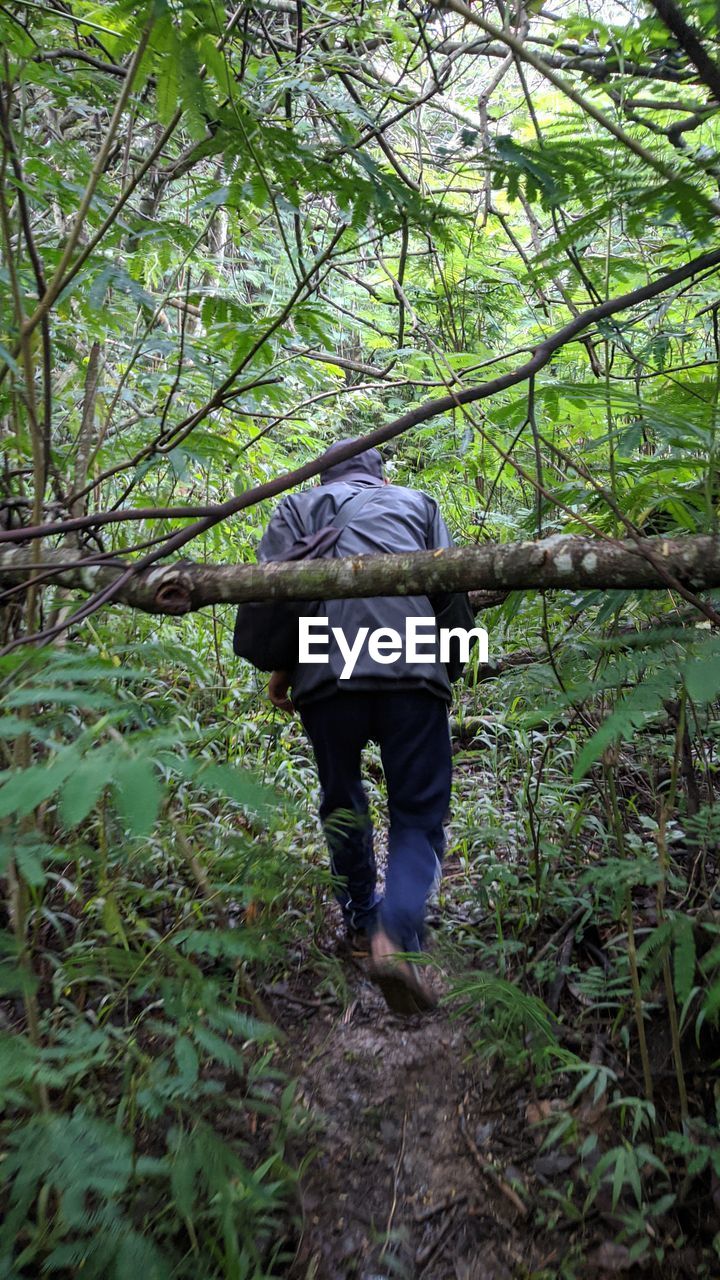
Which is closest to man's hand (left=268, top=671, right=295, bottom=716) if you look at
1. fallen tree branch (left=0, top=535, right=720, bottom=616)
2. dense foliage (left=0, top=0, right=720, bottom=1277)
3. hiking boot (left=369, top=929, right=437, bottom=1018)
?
dense foliage (left=0, top=0, right=720, bottom=1277)

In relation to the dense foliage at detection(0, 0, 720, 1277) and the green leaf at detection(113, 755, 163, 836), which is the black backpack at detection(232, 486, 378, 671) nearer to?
the dense foliage at detection(0, 0, 720, 1277)

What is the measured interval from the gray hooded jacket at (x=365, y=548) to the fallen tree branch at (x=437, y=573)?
2.84 ft

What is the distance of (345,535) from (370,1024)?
1866 mm

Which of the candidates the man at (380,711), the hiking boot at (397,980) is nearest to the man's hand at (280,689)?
the man at (380,711)

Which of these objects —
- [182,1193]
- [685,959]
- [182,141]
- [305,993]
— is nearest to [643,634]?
[685,959]

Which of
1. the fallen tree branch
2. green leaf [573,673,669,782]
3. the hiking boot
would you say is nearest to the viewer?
green leaf [573,673,669,782]

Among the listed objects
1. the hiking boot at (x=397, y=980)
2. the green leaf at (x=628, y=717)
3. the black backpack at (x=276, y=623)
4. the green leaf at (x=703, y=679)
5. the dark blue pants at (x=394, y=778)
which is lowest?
the hiking boot at (x=397, y=980)

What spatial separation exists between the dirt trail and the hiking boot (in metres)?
0.17

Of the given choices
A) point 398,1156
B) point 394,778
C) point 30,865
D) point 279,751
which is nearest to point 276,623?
point 394,778

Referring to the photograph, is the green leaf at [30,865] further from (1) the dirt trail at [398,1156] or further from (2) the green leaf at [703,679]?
(1) the dirt trail at [398,1156]

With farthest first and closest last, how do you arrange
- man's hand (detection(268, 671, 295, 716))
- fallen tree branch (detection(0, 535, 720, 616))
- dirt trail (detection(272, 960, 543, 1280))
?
man's hand (detection(268, 671, 295, 716)), dirt trail (detection(272, 960, 543, 1280)), fallen tree branch (detection(0, 535, 720, 616))

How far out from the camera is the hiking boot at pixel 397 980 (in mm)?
2488

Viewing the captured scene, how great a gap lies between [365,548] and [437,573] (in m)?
1.05

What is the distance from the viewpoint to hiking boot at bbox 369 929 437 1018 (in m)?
2.49
